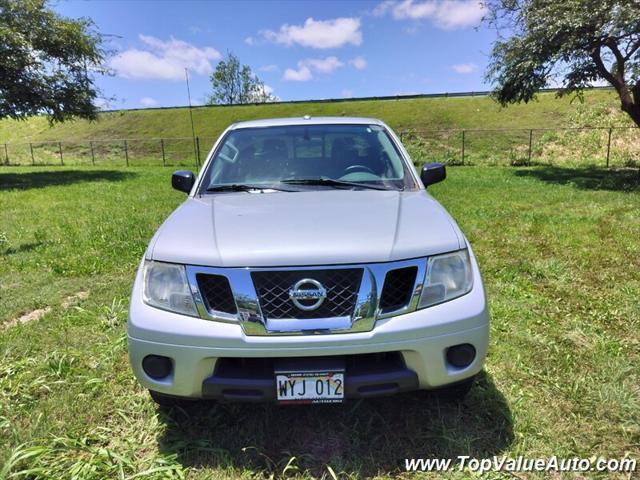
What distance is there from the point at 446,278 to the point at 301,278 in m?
0.67

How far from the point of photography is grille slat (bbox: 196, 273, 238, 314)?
1.99 metres

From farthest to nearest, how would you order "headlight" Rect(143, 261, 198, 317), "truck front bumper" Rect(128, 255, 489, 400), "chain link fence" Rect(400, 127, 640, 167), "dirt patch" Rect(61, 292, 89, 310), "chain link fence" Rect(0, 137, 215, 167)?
"chain link fence" Rect(0, 137, 215, 167)
"chain link fence" Rect(400, 127, 640, 167)
"dirt patch" Rect(61, 292, 89, 310)
"headlight" Rect(143, 261, 198, 317)
"truck front bumper" Rect(128, 255, 489, 400)

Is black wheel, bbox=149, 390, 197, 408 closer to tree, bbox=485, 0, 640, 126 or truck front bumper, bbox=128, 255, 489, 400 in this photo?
truck front bumper, bbox=128, 255, 489, 400

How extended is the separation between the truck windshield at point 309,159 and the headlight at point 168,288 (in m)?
1.04

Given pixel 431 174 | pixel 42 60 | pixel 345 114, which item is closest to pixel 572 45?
pixel 431 174

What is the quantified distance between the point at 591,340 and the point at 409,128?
93.6 feet

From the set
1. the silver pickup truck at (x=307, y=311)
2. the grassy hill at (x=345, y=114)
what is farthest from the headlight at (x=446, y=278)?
the grassy hill at (x=345, y=114)

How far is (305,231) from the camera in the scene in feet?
6.97

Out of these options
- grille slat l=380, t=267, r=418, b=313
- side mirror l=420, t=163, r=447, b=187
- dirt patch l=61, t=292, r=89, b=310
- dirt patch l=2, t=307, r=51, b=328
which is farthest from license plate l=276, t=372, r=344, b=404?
dirt patch l=61, t=292, r=89, b=310

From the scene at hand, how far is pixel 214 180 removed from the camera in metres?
3.19

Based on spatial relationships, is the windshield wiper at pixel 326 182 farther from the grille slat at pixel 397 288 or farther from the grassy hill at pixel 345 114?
the grassy hill at pixel 345 114

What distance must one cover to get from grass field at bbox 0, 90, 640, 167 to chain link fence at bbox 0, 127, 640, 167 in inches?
1.8

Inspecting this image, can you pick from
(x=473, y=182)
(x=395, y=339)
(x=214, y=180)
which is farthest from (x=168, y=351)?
(x=473, y=182)

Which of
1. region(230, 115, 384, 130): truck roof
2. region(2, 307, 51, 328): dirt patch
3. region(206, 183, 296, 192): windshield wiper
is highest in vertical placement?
region(230, 115, 384, 130): truck roof
